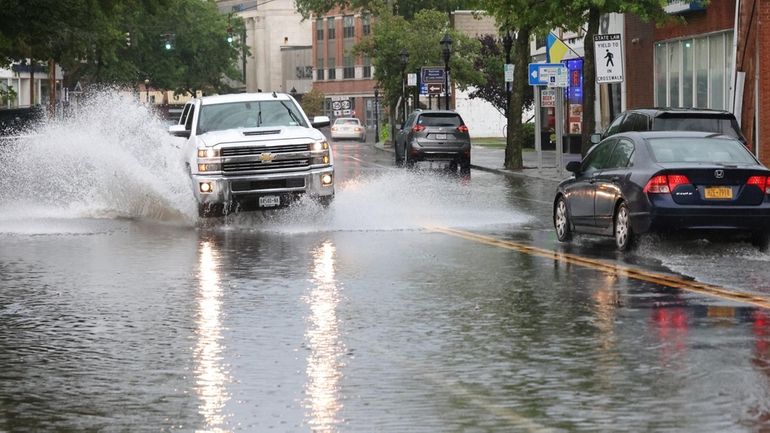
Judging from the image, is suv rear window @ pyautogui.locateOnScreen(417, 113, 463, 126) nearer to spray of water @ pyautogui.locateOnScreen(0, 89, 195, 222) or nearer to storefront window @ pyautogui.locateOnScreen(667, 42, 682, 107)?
storefront window @ pyautogui.locateOnScreen(667, 42, 682, 107)

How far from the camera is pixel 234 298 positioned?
14.2m

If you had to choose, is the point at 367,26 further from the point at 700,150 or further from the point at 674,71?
the point at 700,150

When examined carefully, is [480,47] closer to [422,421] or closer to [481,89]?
[481,89]

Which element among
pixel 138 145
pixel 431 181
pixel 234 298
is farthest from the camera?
pixel 431 181

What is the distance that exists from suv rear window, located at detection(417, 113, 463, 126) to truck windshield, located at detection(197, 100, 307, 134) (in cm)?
2330

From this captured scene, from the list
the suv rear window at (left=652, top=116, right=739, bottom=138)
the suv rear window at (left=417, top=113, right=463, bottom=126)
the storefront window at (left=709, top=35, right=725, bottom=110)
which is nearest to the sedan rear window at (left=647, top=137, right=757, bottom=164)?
the suv rear window at (left=652, top=116, right=739, bottom=138)

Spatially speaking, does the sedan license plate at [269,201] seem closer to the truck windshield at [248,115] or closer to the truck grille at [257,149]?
the truck grille at [257,149]

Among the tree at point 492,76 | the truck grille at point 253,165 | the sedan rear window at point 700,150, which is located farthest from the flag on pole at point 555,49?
the tree at point 492,76

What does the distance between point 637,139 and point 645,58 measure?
96.2 ft

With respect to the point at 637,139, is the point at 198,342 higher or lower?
lower

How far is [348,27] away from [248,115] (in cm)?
11640

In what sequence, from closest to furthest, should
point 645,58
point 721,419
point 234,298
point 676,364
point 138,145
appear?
point 721,419 < point 676,364 < point 234,298 < point 138,145 < point 645,58

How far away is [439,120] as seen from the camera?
4900 cm

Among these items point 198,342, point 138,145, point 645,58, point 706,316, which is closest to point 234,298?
point 198,342
